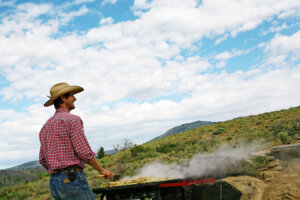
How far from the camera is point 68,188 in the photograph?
2902 millimetres

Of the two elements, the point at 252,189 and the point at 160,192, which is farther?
the point at 252,189

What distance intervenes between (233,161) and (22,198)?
11781 mm

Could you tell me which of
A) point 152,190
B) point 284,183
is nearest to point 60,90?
point 152,190

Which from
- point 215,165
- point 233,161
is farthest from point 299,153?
point 215,165

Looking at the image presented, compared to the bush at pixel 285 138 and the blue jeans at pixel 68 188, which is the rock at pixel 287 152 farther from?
the blue jeans at pixel 68 188

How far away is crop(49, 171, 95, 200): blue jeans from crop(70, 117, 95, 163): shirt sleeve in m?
0.20

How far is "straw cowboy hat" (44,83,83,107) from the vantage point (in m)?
3.28

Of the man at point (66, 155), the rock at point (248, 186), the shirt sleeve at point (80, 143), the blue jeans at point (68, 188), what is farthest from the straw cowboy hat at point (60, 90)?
the rock at point (248, 186)

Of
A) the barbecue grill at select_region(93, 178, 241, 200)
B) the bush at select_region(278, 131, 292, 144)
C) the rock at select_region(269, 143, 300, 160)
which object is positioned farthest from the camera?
the bush at select_region(278, 131, 292, 144)

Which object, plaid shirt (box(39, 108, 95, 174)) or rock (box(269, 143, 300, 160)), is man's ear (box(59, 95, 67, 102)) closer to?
plaid shirt (box(39, 108, 95, 174))

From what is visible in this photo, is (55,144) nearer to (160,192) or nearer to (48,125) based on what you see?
(48,125)

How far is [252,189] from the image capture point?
5.75 metres

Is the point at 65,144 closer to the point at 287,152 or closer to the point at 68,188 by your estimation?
the point at 68,188

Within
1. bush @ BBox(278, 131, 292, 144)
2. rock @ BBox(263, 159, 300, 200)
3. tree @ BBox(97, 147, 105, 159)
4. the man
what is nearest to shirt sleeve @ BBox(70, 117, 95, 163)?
the man
